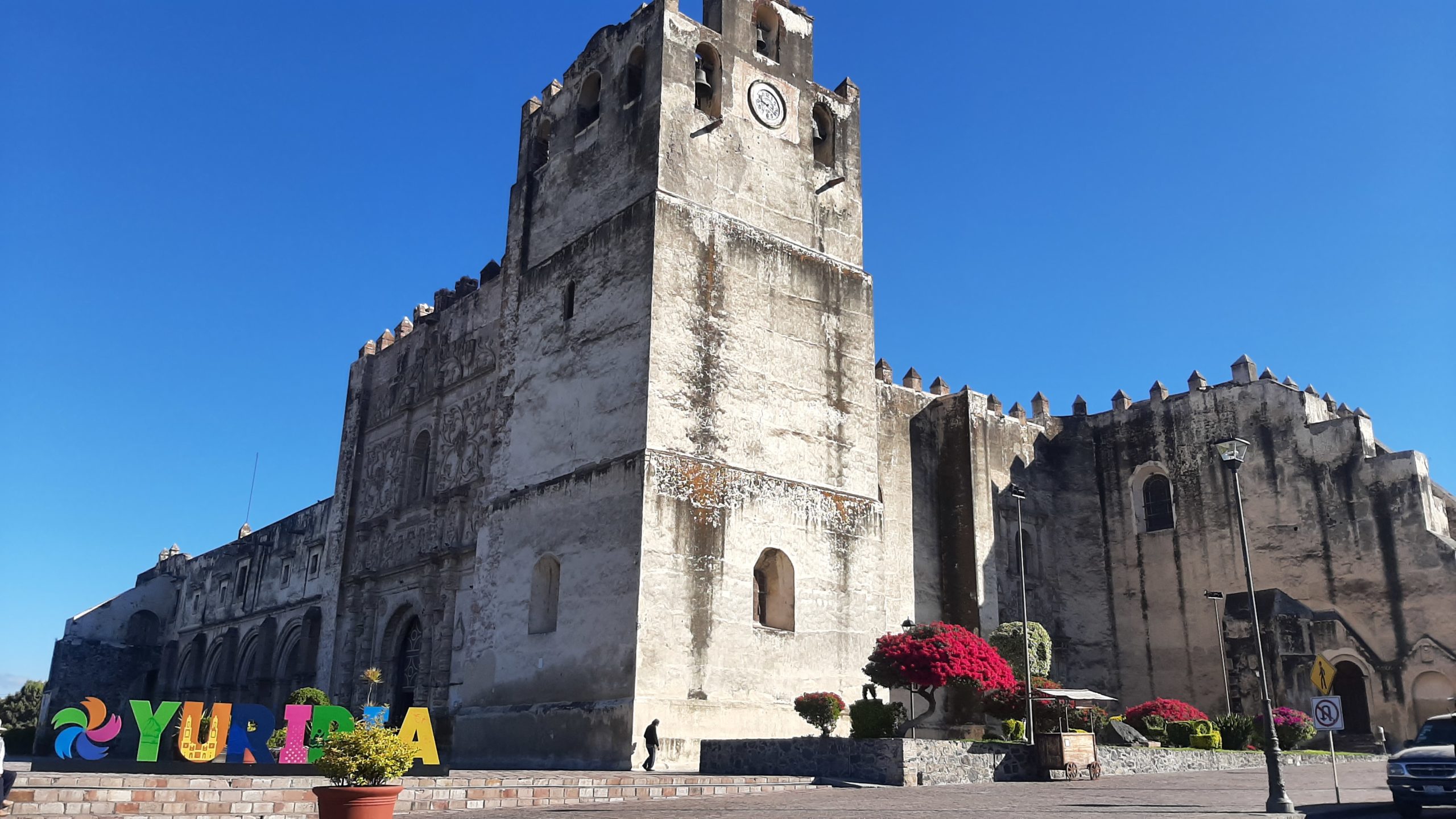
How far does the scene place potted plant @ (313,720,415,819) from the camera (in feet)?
31.8

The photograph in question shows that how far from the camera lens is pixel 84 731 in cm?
1923

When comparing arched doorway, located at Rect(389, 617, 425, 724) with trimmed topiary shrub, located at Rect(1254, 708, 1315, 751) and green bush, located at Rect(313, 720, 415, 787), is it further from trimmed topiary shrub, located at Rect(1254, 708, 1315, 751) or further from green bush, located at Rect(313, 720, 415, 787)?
trimmed topiary shrub, located at Rect(1254, 708, 1315, 751)

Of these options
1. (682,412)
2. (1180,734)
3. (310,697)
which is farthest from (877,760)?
(310,697)

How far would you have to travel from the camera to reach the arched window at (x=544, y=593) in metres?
24.0

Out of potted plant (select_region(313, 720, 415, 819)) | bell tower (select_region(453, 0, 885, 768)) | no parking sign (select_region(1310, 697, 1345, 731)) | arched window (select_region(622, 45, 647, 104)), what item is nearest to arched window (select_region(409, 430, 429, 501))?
bell tower (select_region(453, 0, 885, 768))

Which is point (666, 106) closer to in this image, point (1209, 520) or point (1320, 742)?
point (1209, 520)

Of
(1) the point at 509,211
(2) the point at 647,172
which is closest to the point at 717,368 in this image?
(2) the point at 647,172

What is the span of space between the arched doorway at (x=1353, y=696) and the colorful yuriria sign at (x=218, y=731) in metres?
22.3

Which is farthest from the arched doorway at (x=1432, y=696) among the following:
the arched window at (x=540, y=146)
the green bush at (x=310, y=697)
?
the green bush at (x=310, y=697)

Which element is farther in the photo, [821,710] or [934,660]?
[821,710]

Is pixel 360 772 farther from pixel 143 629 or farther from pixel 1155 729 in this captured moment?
pixel 143 629

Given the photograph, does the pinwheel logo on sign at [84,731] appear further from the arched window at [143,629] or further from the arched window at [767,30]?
the arched window at [143,629]

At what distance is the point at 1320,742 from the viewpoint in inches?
1106

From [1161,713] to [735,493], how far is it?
36.3 feet
